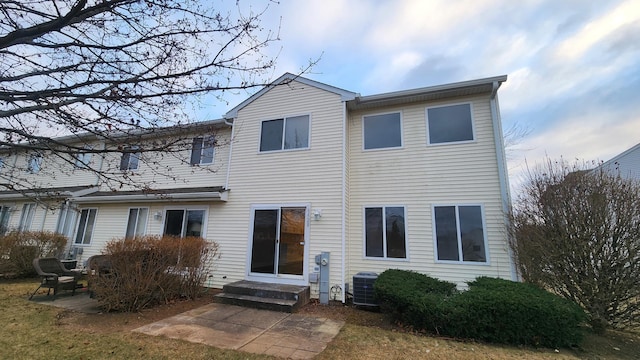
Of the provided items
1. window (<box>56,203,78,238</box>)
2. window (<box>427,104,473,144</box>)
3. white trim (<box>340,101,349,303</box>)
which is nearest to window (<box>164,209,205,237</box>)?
white trim (<box>340,101,349,303</box>)

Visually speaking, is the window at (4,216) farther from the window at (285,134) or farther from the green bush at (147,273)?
the window at (285,134)

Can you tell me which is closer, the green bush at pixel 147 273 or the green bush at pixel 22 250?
the green bush at pixel 147 273

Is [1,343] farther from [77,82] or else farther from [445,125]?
[445,125]

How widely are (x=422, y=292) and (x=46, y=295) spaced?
10500mm

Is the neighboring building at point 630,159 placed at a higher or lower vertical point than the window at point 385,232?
higher

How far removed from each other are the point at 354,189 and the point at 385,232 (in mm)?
1743

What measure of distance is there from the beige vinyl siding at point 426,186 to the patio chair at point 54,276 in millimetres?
8250

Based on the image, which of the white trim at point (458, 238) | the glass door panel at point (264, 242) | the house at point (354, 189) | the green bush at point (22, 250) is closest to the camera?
the white trim at point (458, 238)

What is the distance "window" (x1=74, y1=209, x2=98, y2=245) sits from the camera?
12328mm

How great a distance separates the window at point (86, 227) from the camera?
12328 mm

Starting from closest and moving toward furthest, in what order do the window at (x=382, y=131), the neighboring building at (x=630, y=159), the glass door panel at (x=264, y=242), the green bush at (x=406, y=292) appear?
1. the green bush at (x=406, y=292)
2. the glass door panel at (x=264, y=242)
3. the window at (x=382, y=131)
4. the neighboring building at (x=630, y=159)

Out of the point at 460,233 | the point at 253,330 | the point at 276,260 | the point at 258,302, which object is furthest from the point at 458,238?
the point at 253,330

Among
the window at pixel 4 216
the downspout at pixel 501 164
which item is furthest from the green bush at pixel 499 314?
the window at pixel 4 216

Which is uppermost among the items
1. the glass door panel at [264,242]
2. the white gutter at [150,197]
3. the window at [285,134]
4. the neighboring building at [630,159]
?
the neighboring building at [630,159]
